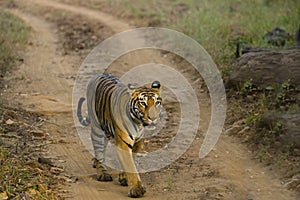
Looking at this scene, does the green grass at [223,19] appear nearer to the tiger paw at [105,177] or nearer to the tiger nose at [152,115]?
the tiger paw at [105,177]

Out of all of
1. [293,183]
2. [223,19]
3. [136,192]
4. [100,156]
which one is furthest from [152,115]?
[223,19]

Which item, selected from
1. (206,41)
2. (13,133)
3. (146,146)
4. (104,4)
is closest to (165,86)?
(206,41)

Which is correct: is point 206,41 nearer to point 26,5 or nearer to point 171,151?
point 171,151

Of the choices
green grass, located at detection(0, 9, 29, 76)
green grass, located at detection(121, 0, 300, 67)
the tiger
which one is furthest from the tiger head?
green grass, located at detection(0, 9, 29, 76)

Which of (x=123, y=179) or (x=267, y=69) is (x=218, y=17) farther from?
(x=123, y=179)

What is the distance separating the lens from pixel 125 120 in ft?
19.6

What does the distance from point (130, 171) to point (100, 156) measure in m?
0.77

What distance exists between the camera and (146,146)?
305 inches

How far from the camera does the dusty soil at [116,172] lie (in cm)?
616

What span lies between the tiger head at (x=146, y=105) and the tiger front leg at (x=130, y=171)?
1.08 ft

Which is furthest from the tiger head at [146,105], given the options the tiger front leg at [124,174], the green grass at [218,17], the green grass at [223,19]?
the green grass at [223,19]

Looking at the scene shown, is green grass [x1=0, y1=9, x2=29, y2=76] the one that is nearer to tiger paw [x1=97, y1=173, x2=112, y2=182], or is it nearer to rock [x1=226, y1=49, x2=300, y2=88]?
rock [x1=226, y1=49, x2=300, y2=88]

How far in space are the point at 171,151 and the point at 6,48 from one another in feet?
21.1

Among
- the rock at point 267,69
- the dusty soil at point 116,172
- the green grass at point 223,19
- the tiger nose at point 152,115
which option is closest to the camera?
the tiger nose at point 152,115
